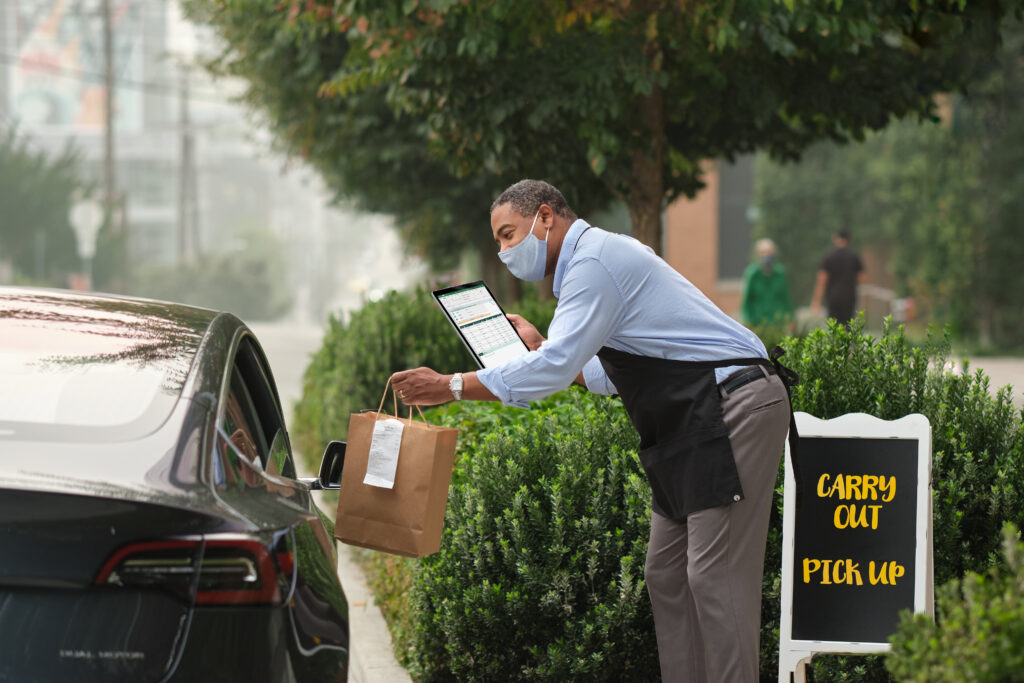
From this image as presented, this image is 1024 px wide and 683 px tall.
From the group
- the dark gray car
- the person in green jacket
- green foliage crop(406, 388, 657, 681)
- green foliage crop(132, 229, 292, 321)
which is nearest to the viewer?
the dark gray car

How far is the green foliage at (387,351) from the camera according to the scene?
28.1 feet

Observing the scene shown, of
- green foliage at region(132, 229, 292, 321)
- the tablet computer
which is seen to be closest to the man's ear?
the tablet computer

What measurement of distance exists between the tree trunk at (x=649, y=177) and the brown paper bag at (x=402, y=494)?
5159 millimetres

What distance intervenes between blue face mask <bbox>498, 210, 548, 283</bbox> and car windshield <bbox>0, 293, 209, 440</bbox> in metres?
0.92

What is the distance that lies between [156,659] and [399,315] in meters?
6.61

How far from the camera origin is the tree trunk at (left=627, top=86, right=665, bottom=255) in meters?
8.52

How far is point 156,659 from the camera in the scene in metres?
2.51

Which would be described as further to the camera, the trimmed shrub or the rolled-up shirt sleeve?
the trimmed shrub

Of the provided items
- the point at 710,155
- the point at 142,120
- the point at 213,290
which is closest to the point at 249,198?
the point at 142,120

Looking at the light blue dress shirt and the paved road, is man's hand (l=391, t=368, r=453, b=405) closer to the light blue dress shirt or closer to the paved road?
the light blue dress shirt

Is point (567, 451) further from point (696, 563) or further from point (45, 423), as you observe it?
point (45, 423)

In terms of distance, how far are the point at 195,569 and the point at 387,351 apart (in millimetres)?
A: 6108

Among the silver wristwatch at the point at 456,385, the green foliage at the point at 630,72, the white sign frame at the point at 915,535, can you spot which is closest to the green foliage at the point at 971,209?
the green foliage at the point at 630,72

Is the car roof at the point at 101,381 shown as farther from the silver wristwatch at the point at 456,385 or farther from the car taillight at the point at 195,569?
the silver wristwatch at the point at 456,385
